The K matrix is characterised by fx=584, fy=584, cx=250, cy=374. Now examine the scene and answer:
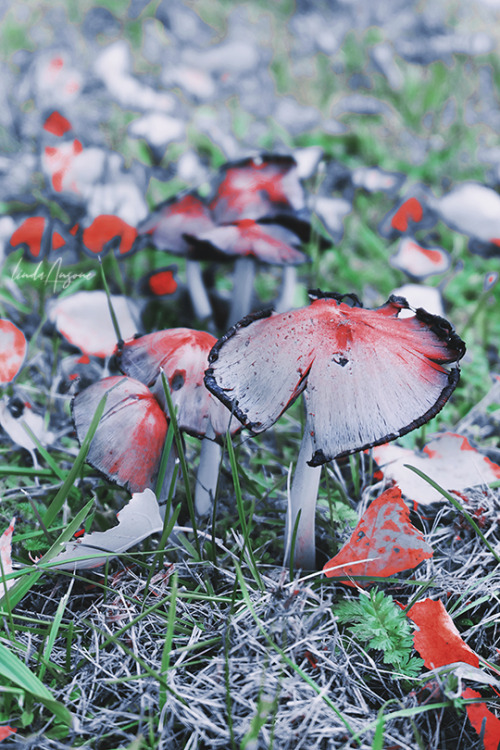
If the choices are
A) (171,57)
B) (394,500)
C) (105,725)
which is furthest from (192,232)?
(171,57)

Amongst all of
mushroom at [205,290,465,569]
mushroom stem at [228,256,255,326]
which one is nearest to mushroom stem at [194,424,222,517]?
mushroom at [205,290,465,569]

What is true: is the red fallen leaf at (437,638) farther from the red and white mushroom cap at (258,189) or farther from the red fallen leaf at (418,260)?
the red fallen leaf at (418,260)

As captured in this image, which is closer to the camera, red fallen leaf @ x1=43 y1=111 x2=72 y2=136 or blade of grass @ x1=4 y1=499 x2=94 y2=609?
blade of grass @ x1=4 y1=499 x2=94 y2=609

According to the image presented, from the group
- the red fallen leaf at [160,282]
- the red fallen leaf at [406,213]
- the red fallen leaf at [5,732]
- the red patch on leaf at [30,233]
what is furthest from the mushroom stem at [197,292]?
the red fallen leaf at [5,732]

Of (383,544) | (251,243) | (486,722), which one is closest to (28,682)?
(383,544)

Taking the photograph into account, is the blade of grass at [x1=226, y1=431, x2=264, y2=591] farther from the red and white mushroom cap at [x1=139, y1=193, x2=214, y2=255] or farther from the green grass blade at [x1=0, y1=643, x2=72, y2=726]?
the red and white mushroom cap at [x1=139, y1=193, x2=214, y2=255]

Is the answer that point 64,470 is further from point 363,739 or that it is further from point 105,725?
point 363,739
